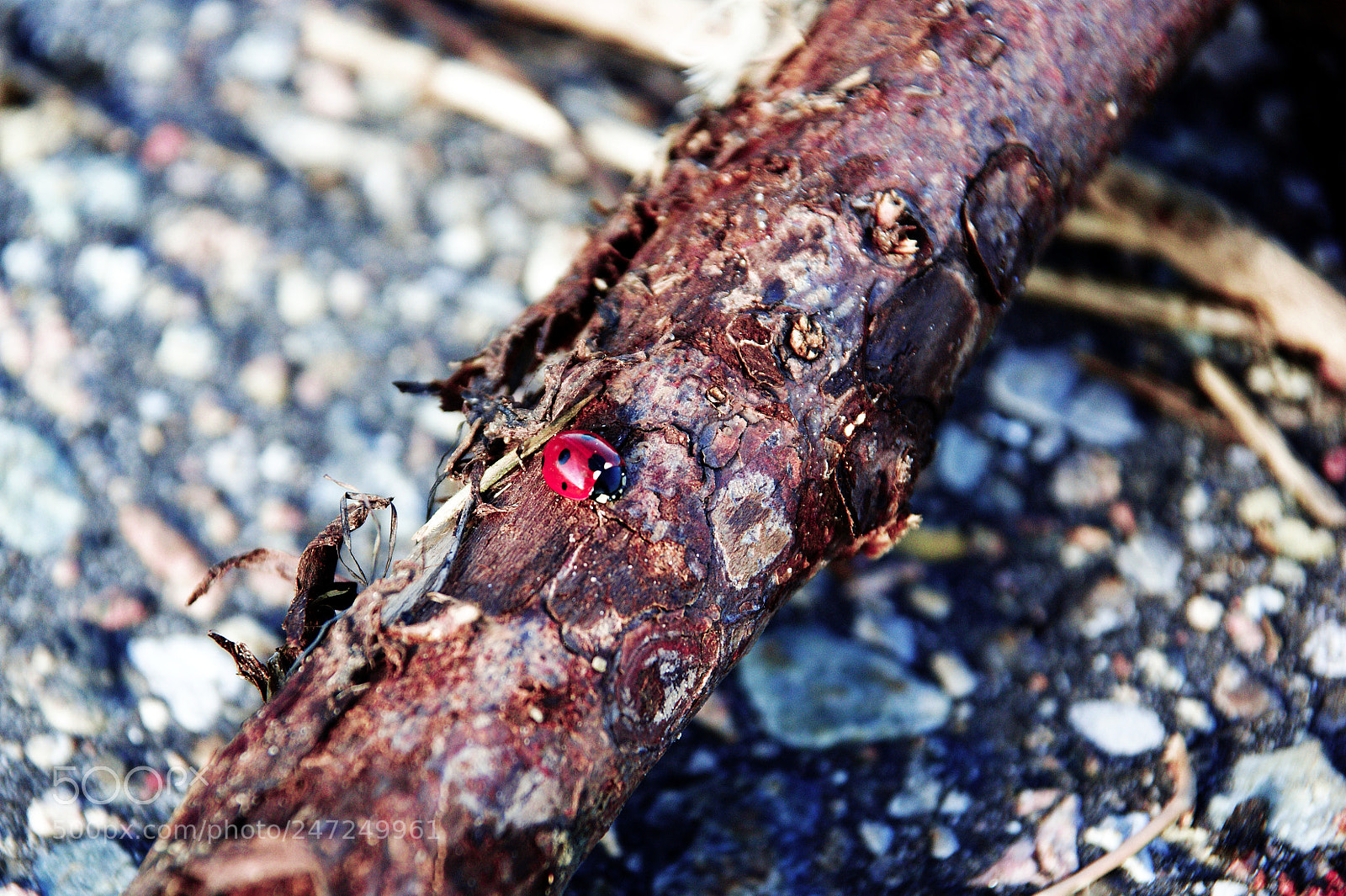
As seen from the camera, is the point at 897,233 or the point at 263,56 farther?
the point at 263,56

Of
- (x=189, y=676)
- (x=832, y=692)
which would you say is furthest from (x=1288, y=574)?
(x=189, y=676)

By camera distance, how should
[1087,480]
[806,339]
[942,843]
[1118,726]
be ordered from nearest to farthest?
1. [806,339]
2. [942,843]
3. [1118,726]
4. [1087,480]

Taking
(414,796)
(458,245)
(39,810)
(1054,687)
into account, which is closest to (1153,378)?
(1054,687)

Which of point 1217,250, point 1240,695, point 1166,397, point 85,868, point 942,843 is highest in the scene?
point 1217,250

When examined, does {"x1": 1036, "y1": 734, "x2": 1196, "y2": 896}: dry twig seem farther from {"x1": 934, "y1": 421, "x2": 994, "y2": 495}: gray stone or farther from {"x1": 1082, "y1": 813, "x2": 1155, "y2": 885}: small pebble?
{"x1": 934, "y1": 421, "x2": 994, "y2": 495}: gray stone

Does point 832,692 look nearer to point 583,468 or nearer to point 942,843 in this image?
point 942,843

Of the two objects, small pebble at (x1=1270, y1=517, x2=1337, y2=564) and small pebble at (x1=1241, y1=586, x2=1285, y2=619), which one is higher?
small pebble at (x1=1270, y1=517, x2=1337, y2=564)

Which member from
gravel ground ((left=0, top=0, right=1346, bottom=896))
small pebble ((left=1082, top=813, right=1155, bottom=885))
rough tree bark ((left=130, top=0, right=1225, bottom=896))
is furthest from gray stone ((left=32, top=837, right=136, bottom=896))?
small pebble ((left=1082, top=813, right=1155, bottom=885))

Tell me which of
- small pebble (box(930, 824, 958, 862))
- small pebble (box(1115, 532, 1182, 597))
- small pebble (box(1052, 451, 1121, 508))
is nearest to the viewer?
small pebble (box(930, 824, 958, 862))
